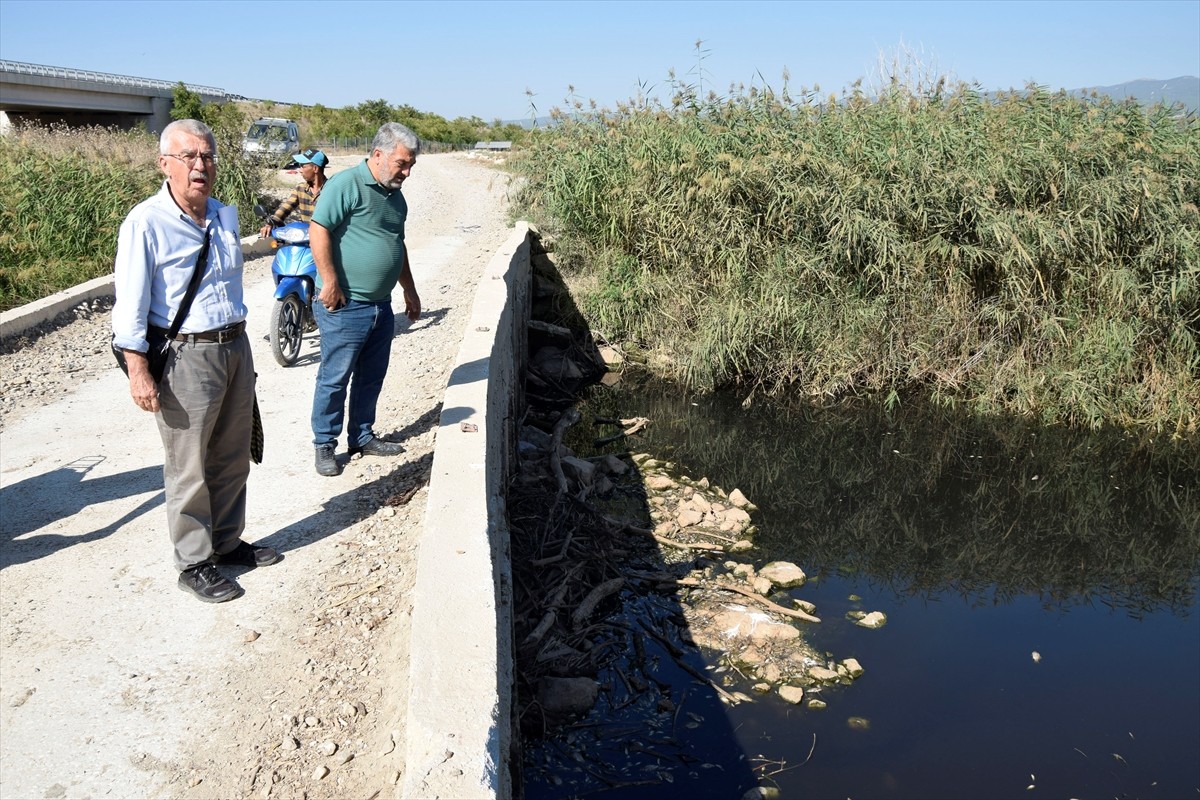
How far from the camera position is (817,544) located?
24.3ft

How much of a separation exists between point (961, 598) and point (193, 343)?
529 cm

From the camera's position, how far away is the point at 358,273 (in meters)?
5.08

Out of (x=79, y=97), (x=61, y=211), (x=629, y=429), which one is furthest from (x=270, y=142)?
(x=79, y=97)

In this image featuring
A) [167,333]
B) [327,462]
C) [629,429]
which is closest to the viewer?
[167,333]

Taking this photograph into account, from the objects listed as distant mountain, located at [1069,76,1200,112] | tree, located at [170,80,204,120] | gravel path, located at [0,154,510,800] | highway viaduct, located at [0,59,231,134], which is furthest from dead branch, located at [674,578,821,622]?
highway viaduct, located at [0,59,231,134]

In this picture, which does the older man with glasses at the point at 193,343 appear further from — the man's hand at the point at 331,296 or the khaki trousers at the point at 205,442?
the man's hand at the point at 331,296

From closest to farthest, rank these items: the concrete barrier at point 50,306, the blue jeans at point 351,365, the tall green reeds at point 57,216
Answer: the blue jeans at point 351,365, the concrete barrier at point 50,306, the tall green reeds at point 57,216

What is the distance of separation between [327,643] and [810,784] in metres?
2.42

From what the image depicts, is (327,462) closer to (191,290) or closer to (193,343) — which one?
(193,343)

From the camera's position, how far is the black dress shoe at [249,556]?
4371 millimetres

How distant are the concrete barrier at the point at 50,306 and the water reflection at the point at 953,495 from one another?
461cm

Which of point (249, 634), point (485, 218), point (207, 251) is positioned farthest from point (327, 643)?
point (485, 218)

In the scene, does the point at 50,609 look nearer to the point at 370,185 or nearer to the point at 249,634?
the point at 249,634

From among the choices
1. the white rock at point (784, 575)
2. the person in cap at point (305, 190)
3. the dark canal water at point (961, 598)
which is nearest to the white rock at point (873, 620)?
the dark canal water at point (961, 598)
